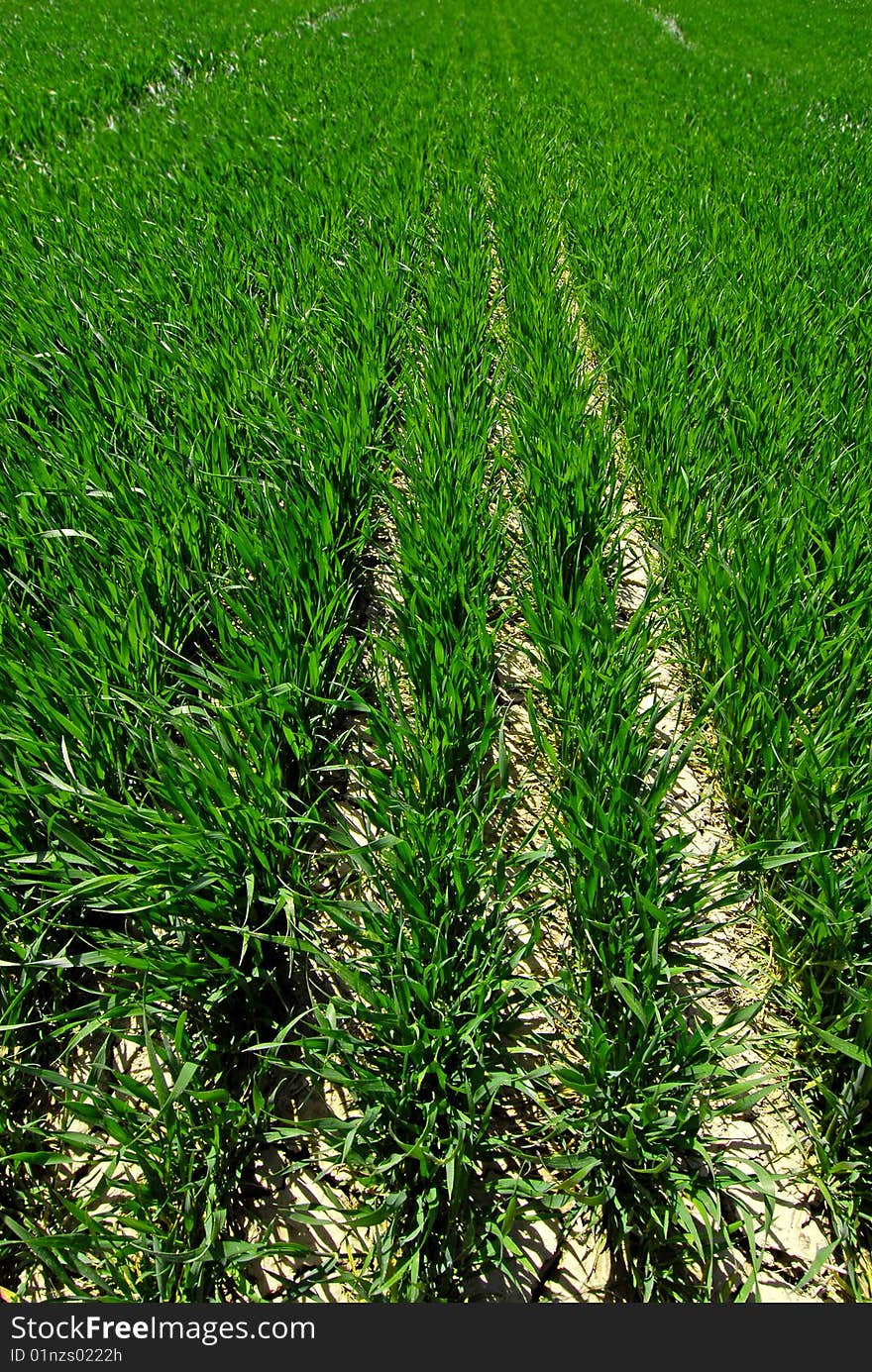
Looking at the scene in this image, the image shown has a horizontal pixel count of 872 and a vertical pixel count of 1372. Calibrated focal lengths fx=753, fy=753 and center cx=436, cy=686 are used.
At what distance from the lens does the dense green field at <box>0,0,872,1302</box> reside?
1.07 meters

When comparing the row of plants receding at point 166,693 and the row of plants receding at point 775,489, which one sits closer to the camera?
the row of plants receding at point 166,693

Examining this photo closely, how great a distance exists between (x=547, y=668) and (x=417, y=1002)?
88 centimetres

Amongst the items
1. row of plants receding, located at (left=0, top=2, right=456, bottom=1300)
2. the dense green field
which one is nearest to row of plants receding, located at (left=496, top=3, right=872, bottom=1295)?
the dense green field

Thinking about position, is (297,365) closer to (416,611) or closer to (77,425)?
(77,425)

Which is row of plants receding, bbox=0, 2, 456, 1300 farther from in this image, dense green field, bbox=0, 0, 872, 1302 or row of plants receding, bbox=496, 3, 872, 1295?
row of plants receding, bbox=496, 3, 872, 1295

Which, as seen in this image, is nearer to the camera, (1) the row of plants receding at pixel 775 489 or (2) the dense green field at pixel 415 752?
(2) the dense green field at pixel 415 752

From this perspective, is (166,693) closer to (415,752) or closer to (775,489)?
(415,752)

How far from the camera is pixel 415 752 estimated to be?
1.56 m

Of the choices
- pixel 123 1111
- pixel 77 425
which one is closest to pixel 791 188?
pixel 77 425

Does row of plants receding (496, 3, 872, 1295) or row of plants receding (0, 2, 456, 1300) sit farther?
row of plants receding (496, 3, 872, 1295)

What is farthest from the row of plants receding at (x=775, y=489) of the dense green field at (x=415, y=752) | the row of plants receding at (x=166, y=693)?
the row of plants receding at (x=166, y=693)

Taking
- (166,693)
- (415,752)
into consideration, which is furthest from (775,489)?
(166,693)

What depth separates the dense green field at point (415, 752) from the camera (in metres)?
1.07

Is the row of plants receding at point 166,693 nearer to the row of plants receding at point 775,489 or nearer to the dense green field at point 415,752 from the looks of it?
the dense green field at point 415,752
